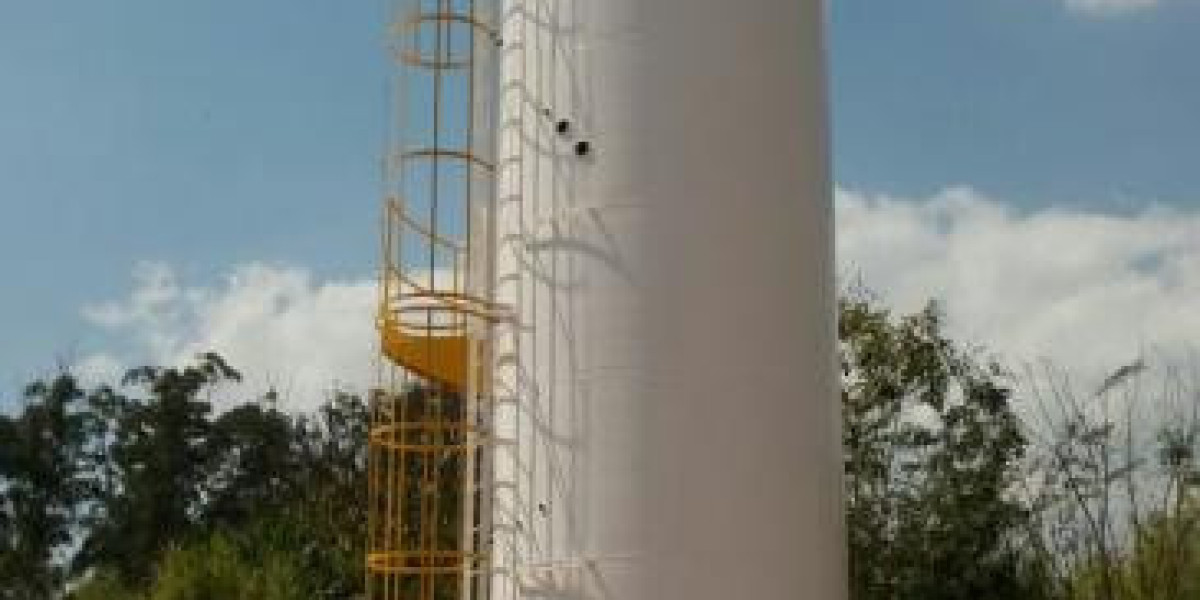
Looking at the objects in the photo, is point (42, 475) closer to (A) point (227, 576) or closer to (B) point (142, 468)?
(B) point (142, 468)

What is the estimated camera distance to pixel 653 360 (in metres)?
8.20

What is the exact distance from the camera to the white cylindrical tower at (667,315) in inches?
318

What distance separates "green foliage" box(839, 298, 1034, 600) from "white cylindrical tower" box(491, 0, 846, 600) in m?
6.06

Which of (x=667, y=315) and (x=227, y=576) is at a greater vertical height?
(x=667, y=315)

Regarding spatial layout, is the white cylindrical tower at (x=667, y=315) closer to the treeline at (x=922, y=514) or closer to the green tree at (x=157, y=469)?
the treeline at (x=922, y=514)

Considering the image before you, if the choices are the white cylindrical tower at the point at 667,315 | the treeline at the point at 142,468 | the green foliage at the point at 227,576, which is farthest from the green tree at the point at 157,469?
the white cylindrical tower at the point at 667,315

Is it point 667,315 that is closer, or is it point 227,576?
point 667,315

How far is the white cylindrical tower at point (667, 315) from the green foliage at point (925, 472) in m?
6.06

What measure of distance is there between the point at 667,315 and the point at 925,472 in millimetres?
7862

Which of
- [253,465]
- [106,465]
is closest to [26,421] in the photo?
[106,465]

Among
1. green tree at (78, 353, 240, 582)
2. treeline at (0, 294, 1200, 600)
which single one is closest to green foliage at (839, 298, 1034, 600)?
treeline at (0, 294, 1200, 600)

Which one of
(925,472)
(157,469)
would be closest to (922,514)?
(925,472)

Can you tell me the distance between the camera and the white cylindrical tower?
26.5ft

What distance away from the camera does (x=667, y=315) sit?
8.26 meters
